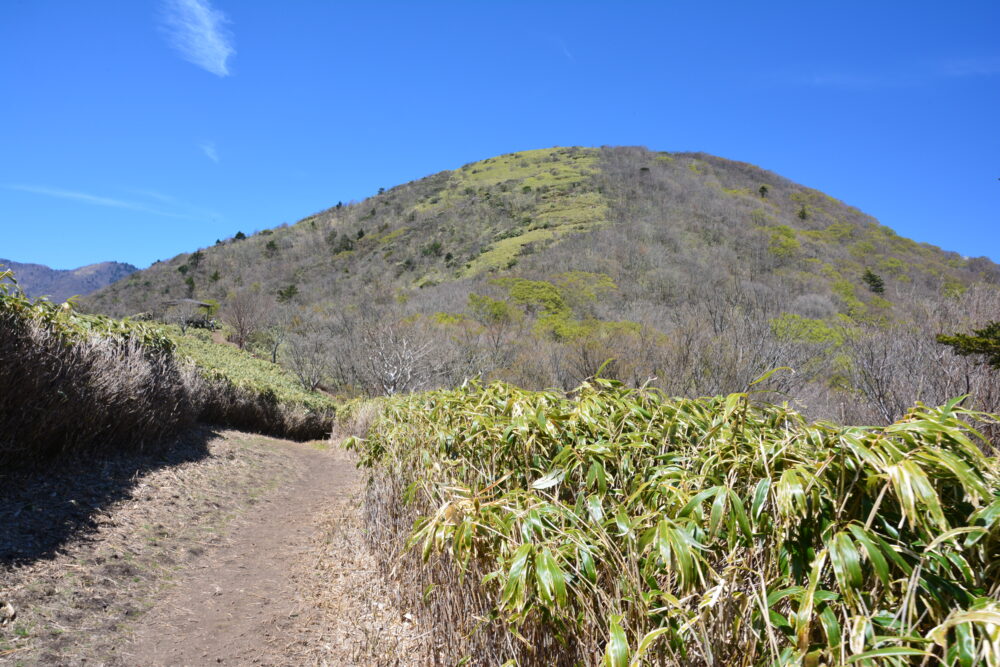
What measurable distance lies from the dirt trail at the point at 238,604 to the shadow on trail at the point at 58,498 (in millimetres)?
944

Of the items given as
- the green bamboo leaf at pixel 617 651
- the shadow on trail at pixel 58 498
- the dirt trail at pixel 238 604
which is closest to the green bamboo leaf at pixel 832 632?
the green bamboo leaf at pixel 617 651

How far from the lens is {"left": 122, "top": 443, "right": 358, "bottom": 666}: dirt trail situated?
129 inches

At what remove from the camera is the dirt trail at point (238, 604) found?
10.8 feet

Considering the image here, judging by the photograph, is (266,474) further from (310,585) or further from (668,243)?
(668,243)

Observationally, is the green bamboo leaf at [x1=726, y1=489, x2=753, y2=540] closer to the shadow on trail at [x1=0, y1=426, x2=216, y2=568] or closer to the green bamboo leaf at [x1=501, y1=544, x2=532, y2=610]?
the green bamboo leaf at [x1=501, y1=544, x2=532, y2=610]

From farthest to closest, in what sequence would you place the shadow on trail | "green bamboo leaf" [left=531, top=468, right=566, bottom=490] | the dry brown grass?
the shadow on trail < the dry brown grass < "green bamboo leaf" [left=531, top=468, right=566, bottom=490]

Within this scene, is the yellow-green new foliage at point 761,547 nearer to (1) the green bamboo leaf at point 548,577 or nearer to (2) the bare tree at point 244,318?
(1) the green bamboo leaf at point 548,577

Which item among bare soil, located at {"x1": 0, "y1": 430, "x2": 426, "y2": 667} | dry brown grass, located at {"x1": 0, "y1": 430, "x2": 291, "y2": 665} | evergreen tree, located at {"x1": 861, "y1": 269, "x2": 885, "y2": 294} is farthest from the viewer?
evergreen tree, located at {"x1": 861, "y1": 269, "x2": 885, "y2": 294}

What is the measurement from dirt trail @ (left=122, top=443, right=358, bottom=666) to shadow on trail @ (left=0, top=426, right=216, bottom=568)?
3.10ft

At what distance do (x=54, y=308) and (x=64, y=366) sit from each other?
89 centimetres

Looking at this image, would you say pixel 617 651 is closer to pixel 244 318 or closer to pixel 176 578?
pixel 176 578

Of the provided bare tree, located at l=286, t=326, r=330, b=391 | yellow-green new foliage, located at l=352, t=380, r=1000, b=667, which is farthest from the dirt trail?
bare tree, located at l=286, t=326, r=330, b=391

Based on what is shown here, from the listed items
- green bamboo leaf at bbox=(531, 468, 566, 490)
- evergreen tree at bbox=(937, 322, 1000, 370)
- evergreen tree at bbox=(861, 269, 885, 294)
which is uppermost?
evergreen tree at bbox=(861, 269, 885, 294)

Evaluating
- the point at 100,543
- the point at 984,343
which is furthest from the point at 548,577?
the point at 984,343
